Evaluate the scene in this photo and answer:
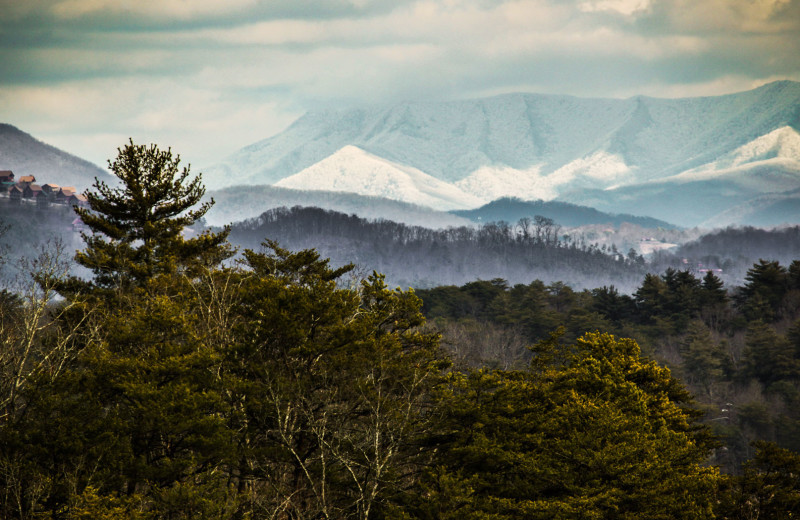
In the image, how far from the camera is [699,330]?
8250 centimetres

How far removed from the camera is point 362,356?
2625 cm

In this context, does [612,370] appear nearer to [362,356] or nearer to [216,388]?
[362,356]

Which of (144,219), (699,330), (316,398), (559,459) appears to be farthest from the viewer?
(699,330)

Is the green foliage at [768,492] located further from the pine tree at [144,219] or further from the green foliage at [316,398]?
the pine tree at [144,219]

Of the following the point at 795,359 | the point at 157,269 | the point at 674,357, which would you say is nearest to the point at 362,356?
the point at 157,269

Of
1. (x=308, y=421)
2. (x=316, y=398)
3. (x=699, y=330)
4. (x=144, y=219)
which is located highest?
(x=144, y=219)

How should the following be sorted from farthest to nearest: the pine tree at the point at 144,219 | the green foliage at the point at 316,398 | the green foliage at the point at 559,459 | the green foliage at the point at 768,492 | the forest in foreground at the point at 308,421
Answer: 1. the pine tree at the point at 144,219
2. the green foliage at the point at 768,492
3. the green foliage at the point at 316,398
4. the green foliage at the point at 559,459
5. the forest in foreground at the point at 308,421

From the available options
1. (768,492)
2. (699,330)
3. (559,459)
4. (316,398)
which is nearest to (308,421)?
(316,398)

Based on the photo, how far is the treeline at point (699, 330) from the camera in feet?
220

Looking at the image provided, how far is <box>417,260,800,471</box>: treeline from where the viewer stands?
66.9 metres

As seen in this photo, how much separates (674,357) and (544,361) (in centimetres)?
5957

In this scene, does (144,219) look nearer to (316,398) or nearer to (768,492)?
(316,398)

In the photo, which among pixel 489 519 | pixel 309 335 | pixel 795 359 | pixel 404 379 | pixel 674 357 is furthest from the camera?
pixel 674 357

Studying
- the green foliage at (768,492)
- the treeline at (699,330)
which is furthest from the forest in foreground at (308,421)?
the treeline at (699,330)
